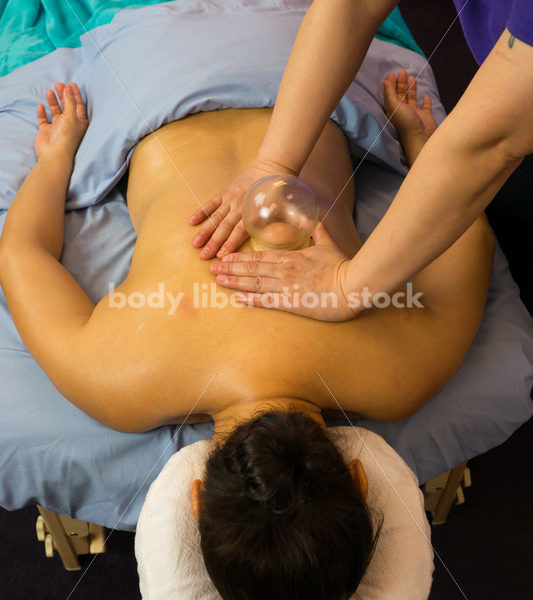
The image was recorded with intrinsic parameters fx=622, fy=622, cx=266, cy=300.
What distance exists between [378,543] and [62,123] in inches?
39.6

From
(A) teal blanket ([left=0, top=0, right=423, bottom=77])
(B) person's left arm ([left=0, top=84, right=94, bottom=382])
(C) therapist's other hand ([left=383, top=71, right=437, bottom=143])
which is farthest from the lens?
(A) teal blanket ([left=0, top=0, right=423, bottom=77])

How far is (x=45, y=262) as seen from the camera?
1.05m

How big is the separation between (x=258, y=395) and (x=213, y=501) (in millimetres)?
193

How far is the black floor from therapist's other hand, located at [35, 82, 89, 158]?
815 mm

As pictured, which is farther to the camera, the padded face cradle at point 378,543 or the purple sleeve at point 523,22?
the padded face cradle at point 378,543

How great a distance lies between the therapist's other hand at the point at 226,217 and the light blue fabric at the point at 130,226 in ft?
0.72

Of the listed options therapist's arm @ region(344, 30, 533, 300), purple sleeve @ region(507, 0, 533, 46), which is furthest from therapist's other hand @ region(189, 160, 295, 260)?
purple sleeve @ region(507, 0, 533, 46)

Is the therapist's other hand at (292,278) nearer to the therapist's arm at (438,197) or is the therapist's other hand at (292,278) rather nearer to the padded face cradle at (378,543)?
the therapist's arm at (438,197)

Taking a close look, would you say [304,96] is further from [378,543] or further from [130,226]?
[378,543]

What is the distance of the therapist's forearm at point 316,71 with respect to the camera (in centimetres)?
99

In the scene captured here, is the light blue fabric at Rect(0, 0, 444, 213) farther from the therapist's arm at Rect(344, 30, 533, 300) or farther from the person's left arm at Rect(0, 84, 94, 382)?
the therapist's arm at Rect(344, 30, 533, 300)

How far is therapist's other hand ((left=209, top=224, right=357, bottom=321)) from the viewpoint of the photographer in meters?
0.91

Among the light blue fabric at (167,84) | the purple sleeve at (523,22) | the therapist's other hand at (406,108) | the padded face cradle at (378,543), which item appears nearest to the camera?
the purple sleeve at (523,22)

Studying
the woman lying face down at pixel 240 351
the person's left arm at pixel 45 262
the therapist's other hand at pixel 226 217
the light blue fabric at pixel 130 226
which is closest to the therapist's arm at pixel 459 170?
the woman lying face down at pixel 240 351
